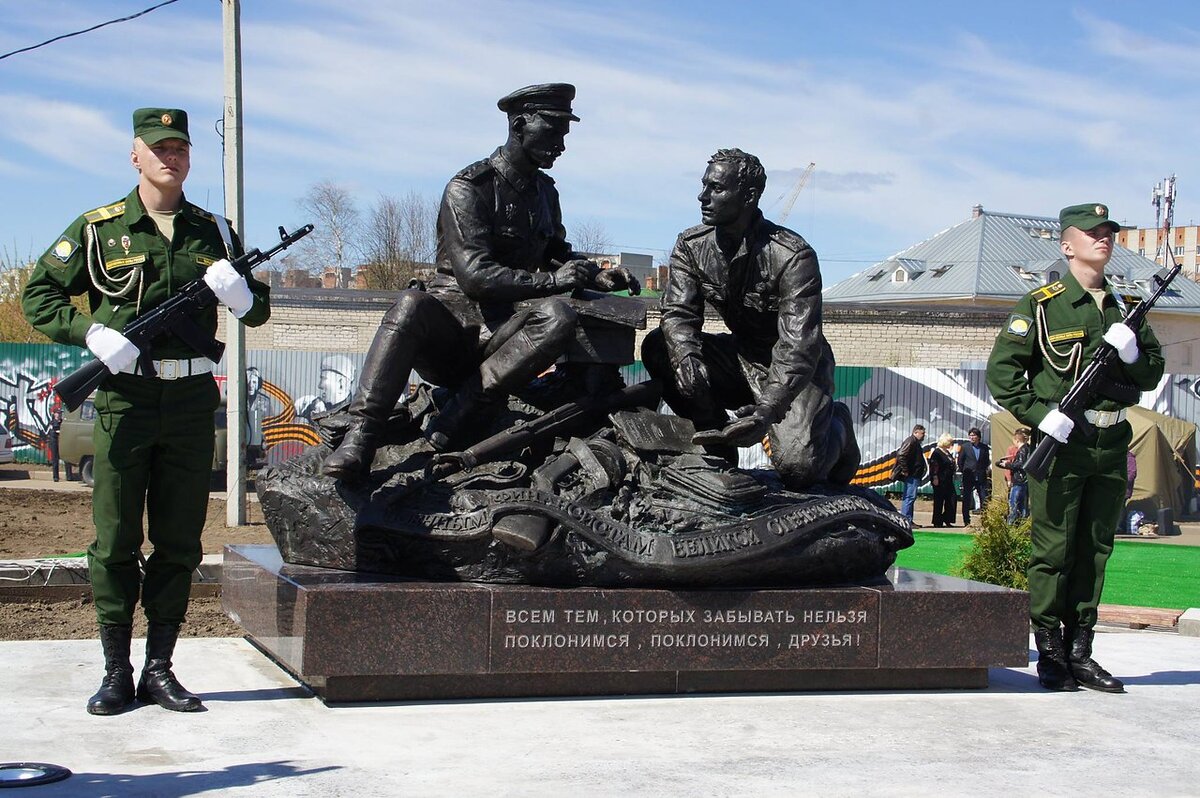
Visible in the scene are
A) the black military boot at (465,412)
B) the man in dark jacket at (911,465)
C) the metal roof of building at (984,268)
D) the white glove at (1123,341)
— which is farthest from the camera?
the metal roof of building at (984,268)

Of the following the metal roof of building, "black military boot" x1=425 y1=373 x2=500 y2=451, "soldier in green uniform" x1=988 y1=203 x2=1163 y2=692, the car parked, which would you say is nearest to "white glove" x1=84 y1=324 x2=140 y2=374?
"black military boot" x1=425 y1=373 x2=500 y2=451

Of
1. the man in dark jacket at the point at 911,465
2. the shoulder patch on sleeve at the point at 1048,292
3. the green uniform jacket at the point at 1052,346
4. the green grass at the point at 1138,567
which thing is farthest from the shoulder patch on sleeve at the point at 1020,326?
the man in dark jacket at the point at 911,465

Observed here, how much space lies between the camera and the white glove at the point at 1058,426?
585 centimetres

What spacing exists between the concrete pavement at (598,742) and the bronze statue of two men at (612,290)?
1.21 meters

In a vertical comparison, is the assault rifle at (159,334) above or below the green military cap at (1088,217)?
below

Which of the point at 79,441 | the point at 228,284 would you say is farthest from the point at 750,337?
the point at 79,441

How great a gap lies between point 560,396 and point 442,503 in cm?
107

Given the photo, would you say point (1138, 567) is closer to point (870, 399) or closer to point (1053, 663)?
point (1053, 663)

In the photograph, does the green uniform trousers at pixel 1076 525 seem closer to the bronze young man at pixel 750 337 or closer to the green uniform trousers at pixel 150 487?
the bronze young man at pixel 750 337

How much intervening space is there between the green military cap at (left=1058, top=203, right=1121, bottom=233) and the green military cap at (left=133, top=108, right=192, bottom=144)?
363 cm

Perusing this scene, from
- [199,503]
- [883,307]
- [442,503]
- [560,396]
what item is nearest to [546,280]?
[560,396]

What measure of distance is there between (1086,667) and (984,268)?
3698 centimetres

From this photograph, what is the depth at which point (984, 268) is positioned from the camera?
137 ft

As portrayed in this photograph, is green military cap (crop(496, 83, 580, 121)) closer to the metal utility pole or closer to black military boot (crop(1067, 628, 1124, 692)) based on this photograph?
black military boot (crop(1067, 628, 1124, 692))
